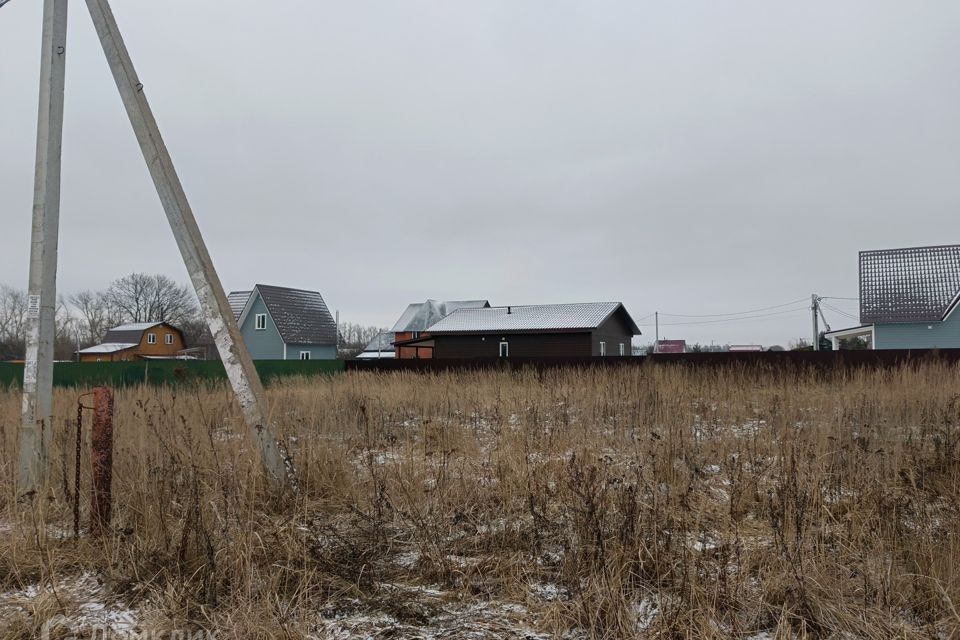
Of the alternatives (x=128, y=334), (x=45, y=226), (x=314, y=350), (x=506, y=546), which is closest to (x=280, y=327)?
(x=314, y=350)

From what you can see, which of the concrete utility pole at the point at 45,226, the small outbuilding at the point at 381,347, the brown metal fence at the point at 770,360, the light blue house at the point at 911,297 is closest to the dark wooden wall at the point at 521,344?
the brown metal fence at the point at 770,360

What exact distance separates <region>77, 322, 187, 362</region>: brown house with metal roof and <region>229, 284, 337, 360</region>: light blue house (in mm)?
15618

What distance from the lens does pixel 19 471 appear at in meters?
4.18

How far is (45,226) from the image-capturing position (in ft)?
14.3

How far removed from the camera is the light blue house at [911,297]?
21438mm

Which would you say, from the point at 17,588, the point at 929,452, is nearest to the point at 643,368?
the point at 929,452

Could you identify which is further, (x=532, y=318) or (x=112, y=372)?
(x=532, y=318)

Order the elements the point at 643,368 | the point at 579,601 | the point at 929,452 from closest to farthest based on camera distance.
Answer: the point at 579,601
the point at 929,452
the point at 643,368

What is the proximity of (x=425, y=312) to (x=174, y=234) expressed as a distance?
42609 millimetres

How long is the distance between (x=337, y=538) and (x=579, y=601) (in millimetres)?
1556

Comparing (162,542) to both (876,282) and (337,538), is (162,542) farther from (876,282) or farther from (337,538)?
(876,282)

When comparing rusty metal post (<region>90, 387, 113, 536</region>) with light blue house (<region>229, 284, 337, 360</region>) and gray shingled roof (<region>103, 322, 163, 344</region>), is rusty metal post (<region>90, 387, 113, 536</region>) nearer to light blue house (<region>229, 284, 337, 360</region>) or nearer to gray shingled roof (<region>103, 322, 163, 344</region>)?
light blue house (<region>229, 284, 337, 360</region>)

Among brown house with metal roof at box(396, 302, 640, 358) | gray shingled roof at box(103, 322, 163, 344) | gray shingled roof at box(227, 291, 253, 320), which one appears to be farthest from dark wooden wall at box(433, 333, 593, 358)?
gray shingled roof at box(103, 322, 163, 344)

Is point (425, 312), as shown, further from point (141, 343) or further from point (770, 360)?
point (770, 360)
